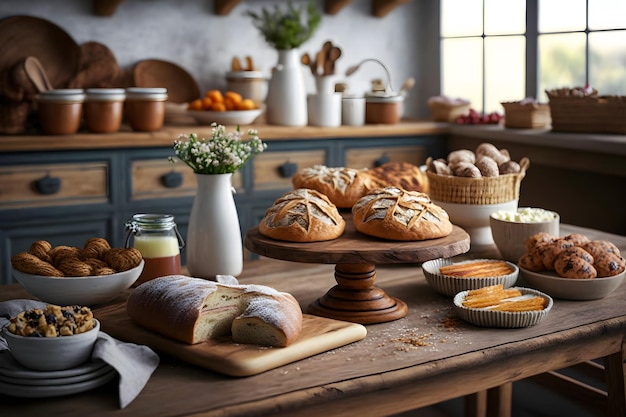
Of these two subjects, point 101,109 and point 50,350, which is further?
point 101,109

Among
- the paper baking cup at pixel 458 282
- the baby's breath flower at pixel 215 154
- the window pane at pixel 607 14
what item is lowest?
the paper baking cup at pixel 458 282

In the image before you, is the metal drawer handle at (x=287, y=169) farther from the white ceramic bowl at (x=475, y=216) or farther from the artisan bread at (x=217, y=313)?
the artisan bread at (x=217, y=313)

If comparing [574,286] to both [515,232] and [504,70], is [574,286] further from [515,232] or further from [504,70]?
[504,70]

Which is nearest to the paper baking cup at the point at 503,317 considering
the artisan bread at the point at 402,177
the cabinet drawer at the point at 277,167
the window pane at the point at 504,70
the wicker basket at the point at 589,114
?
the artisan bread at the point at 402,177

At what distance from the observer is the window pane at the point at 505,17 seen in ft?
13.0

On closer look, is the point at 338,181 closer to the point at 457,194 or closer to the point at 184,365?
the point at 457,194

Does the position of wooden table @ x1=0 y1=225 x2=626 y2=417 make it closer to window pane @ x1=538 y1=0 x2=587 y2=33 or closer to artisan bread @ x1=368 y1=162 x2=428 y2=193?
artisan bread @ x1=368 y1=162 x2=428 y2=193

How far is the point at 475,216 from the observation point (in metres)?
2.12

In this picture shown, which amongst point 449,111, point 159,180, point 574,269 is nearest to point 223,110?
point 159,180

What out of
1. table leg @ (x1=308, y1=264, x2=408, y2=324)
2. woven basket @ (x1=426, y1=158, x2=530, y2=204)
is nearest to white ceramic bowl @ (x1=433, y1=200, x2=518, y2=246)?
woven basket @ (x1=426, y1=158, x2=530, y2=204)

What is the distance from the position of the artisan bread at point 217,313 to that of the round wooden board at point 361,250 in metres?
0.11

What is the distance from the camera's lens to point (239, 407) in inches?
46.0

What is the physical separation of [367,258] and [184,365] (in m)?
0.39

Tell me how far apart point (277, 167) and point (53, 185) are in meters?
1.01
